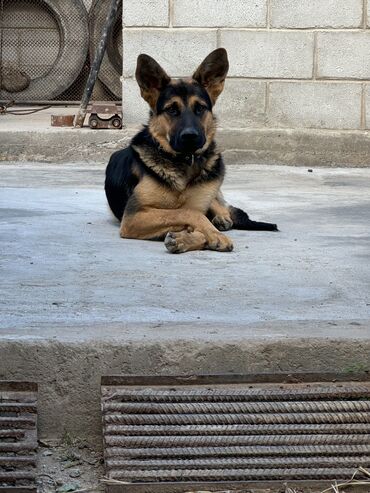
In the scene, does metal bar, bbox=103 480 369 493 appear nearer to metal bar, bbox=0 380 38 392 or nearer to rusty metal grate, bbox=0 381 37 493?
rusty metal grate, bbox=0 381 37 493

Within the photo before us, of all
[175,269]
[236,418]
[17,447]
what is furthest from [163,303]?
[17,447]

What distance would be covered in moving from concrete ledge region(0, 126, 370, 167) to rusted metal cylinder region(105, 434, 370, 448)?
631 cm

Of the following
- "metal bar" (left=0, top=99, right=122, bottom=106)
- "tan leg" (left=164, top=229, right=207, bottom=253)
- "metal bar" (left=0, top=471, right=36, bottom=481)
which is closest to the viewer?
"metal bar" (left=0, top=471, right=36, bottom=481)

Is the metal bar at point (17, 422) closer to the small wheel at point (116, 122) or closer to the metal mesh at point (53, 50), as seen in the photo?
the small wheel at point (116, 122)

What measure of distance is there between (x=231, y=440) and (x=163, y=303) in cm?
90

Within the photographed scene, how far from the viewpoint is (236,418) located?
354 centimetres

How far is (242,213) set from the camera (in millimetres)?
6266

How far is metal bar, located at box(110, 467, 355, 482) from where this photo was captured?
10.7 feet

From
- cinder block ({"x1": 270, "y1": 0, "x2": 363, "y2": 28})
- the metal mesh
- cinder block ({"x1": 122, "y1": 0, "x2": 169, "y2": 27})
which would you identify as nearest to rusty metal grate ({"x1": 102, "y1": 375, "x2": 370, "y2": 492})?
cinder block ({"x1": 270, "y1": 0, "x2": 363, "y2": 28})

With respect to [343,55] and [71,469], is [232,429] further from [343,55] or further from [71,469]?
[343,55]

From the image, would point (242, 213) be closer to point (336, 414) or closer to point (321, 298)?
point (321, 298)

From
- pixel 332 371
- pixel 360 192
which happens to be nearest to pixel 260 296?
pixel 332 371

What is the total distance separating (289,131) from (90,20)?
3.71 metres

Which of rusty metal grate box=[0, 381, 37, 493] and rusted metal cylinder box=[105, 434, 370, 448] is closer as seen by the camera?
rusty metal grate box=[0, 381, 37, 493]
